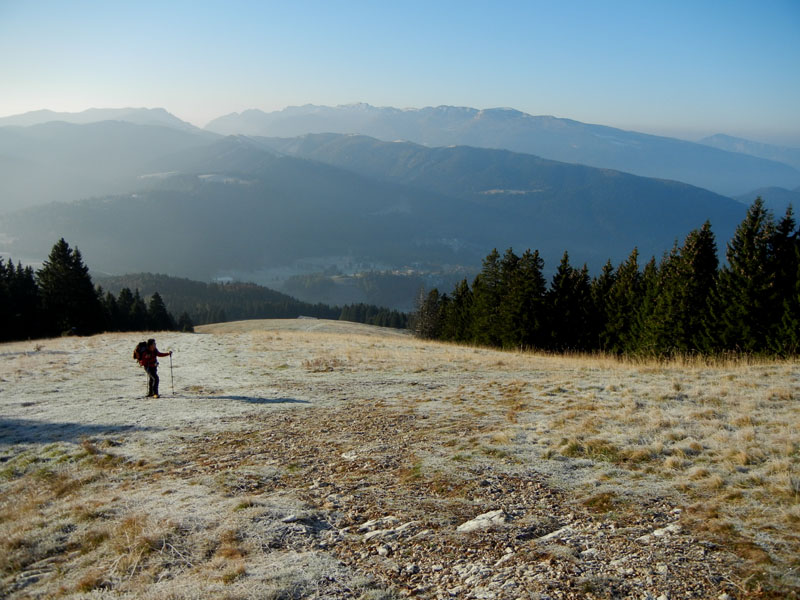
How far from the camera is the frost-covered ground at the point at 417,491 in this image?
5809 mm

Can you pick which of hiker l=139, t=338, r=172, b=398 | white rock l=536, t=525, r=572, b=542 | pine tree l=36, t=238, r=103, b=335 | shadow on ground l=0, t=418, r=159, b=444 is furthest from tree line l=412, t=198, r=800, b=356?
pine tree l=36, t=238, r=103, b=335

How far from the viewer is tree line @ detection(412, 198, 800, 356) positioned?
Answer: 30422mm

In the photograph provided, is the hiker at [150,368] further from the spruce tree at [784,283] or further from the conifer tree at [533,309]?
the conifer tree at [533,309]

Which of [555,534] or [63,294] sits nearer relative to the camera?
[555,534]

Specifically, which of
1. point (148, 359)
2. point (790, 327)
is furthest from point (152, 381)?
point (790, 327)

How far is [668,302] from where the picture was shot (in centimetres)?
3684

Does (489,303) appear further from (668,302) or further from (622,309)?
(668,302)

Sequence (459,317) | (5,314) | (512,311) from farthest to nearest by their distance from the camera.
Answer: (459,317)
(5,314)
(512,311)

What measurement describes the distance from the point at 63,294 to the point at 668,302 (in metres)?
65.8

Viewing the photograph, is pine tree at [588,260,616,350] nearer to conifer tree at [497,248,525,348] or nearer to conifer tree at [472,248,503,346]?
conifer tree at [497,248,525,348]

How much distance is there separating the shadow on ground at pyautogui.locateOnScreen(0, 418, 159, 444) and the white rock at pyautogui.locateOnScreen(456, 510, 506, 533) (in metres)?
10.7

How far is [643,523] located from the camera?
6.74 metres

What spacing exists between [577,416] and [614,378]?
5744mm

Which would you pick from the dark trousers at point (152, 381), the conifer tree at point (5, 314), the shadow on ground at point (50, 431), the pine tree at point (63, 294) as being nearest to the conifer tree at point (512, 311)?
the dark trousers at point (152, 381)
